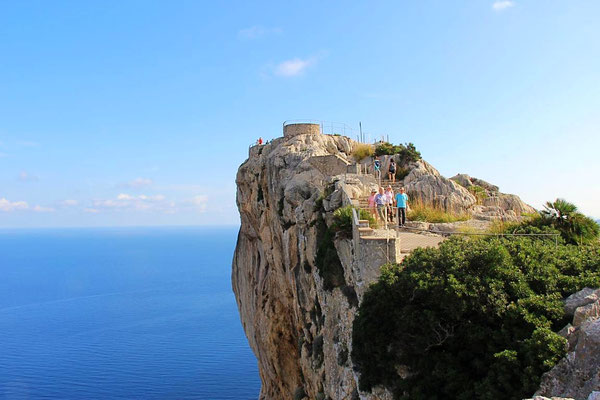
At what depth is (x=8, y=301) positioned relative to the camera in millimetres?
97938

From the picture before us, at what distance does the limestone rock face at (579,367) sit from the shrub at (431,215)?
39.3ft

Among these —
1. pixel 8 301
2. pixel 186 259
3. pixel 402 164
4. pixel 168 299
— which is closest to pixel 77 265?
pixel 186 259

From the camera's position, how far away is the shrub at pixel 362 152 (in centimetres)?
3035

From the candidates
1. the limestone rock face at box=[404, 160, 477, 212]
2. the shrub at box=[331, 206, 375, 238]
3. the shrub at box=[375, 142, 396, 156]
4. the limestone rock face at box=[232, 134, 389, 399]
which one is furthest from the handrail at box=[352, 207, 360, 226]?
the shrub at box=[375, 142, 396, 156]

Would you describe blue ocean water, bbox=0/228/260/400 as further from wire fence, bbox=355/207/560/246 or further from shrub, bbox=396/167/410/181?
wire fence, bbox=355/207/560/246

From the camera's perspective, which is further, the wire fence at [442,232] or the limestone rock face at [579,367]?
the wire fence at [442,232]

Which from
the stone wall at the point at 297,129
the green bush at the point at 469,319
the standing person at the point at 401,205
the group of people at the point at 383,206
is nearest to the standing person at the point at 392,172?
the standing person at the point at 401,205

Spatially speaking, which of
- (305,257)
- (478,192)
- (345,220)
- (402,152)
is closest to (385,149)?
(402,152)

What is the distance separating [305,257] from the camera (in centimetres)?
2159

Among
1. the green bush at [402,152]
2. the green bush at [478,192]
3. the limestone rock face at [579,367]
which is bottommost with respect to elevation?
the limestone rock face at [579,367]

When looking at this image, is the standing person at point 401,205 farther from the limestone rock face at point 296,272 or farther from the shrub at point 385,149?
the shrub at point 385,149

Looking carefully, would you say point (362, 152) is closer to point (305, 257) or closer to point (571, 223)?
point (305, 257)

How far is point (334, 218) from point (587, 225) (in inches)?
333

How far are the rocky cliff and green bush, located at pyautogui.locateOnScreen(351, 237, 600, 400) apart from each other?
1250 millimetres
